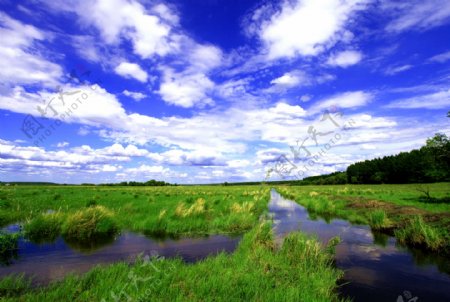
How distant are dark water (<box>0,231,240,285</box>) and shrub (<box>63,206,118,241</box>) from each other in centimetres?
89

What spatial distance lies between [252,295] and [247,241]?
529 cm

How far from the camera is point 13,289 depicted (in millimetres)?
8297

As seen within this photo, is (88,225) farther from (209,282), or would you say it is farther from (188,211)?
(209,282)

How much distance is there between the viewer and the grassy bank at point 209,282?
783cm

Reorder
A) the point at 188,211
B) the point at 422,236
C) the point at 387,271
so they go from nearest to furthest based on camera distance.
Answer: the point at 387,271 < the point at 422,236 < the point at 188,211

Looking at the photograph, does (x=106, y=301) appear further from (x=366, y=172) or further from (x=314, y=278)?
(x=366, y=172)

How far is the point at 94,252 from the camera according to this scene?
532 inches

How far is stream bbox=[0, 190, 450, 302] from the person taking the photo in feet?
33.4

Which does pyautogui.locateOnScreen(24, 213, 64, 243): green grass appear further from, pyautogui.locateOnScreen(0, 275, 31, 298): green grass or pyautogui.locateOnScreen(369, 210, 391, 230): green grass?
pyautogui.locateOnScreen(369, 210, 391, 230): green grass

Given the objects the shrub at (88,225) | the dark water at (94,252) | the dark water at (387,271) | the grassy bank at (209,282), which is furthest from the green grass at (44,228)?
the dark water at (387,271)

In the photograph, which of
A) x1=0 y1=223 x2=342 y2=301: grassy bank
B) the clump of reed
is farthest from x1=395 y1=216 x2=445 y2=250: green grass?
the clump of reed

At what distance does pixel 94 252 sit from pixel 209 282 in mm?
7168

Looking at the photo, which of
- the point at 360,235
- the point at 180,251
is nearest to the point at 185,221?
the point at 180,251

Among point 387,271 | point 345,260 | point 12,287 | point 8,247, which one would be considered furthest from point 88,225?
point 387,271
